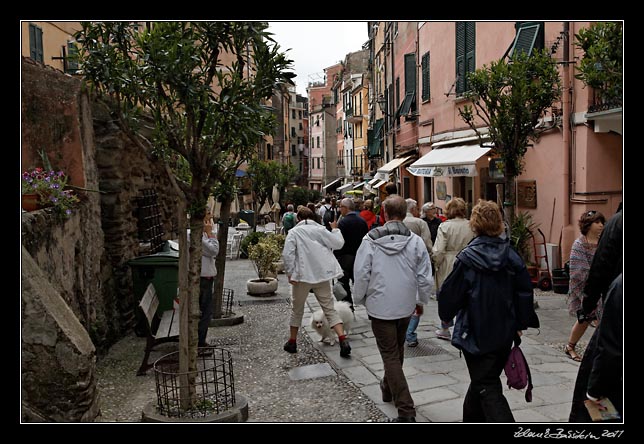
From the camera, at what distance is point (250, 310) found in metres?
10.6

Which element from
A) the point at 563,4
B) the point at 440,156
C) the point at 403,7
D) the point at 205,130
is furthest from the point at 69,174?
the point at 440,156

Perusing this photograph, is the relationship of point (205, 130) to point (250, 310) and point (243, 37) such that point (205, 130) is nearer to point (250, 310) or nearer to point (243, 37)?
point (243, 37)

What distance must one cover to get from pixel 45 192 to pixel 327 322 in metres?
3.32

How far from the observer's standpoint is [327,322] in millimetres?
7723

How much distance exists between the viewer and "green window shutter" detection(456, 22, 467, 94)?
16141 mm

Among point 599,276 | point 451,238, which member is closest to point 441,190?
point 451,238

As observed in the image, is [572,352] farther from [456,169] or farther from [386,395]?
[456,169]

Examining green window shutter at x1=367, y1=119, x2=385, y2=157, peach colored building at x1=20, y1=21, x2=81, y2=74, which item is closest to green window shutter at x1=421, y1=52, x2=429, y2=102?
peach colored building at x1=20, y1=21, x2=81, y2=74

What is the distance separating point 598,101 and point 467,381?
6110mm

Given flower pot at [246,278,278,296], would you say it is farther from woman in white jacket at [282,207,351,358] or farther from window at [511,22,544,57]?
window at [511,22,544,57]

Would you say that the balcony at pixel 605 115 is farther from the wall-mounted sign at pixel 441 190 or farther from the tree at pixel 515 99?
the wall-mounted sign at pixel 441 190

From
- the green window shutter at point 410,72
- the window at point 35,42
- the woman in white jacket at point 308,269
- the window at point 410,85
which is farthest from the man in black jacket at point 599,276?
the green window shutter at point 410,72

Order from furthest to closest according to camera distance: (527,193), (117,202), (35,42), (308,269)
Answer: (35,42)
(527,193)
(117,202)
(308,269)

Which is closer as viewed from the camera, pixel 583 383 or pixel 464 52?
pixel 583 383
